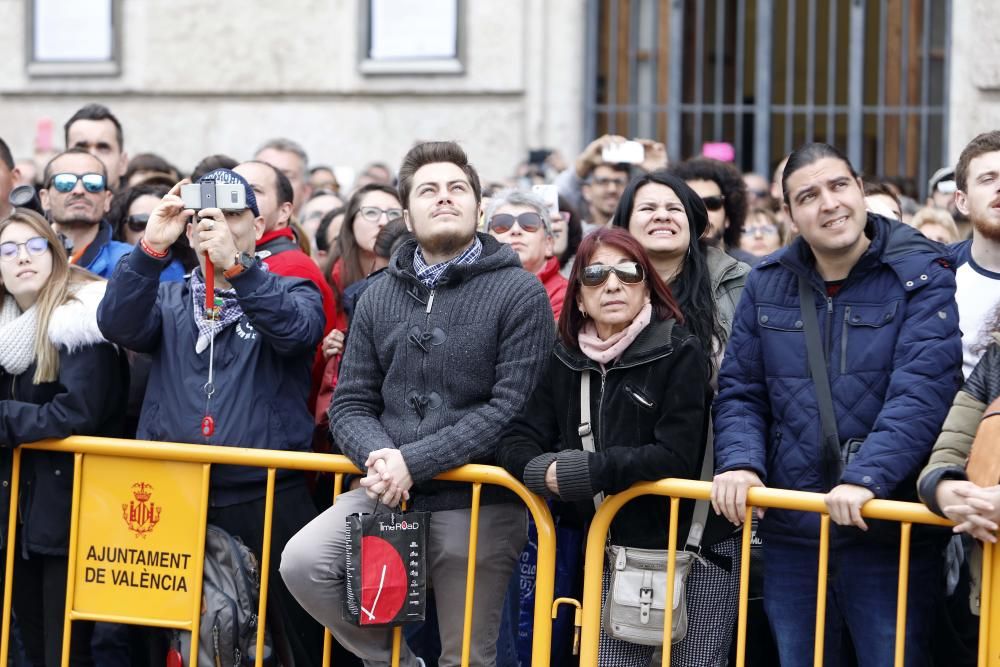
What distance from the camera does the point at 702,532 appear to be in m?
4.51

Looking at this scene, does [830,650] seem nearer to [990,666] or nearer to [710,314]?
[990,666]

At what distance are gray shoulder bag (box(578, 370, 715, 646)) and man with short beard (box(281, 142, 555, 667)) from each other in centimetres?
32

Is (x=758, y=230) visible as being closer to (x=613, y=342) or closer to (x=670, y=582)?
(x=613, y=342)

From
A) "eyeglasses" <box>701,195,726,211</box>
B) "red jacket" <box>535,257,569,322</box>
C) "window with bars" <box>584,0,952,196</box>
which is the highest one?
"window with bars" <box>584,0,952,196</box>

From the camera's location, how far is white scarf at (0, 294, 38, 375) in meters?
5.08

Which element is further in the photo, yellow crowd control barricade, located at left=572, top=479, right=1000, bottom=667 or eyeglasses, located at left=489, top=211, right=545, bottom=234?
eyeglasses, located at left=489, top=211, right=545, bottom=234

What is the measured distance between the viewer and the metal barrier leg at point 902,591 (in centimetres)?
414

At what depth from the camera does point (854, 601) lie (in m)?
4.32

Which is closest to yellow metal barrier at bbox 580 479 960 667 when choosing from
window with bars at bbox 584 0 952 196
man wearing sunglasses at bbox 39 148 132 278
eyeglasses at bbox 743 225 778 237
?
man wearing sunglasses at bbox 39 148 132 278

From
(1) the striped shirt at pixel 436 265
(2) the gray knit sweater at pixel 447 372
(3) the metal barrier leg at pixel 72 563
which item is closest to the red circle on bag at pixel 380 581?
(2) the gray knit sweater at pixel 447 372

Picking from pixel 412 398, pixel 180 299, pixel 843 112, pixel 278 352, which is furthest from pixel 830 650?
pixel 843 112

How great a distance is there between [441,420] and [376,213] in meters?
1.83

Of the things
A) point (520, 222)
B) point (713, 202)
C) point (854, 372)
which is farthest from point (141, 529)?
point (713, 202)

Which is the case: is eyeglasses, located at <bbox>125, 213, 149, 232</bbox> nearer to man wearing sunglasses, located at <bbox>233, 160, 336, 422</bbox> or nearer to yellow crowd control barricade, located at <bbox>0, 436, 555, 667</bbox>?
man wearing sunglasses, located at <bbox>233, 160, 336, 422</bbox>
